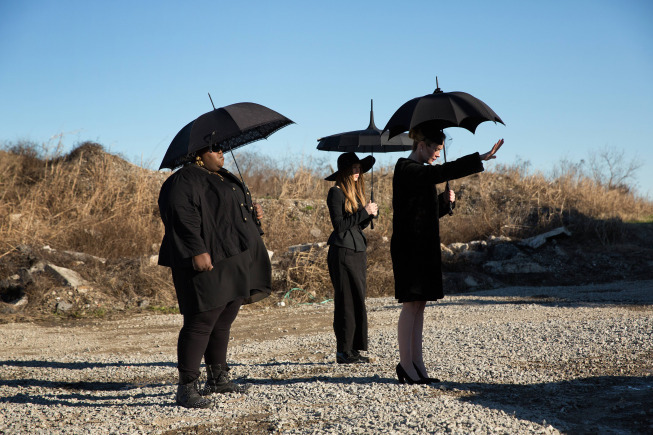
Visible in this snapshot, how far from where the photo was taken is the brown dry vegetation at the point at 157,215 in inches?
521

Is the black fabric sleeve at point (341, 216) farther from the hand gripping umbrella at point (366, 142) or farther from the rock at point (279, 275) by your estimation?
the rock at point (279, 275)

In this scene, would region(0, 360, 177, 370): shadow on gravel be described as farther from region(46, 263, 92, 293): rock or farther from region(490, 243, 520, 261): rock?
region(490, 243, 520, 261): rock

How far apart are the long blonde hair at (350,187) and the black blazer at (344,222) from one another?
43 mm

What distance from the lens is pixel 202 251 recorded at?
14.4 ft

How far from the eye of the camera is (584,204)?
20.2 meters

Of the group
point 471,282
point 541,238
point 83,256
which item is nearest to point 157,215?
point 83,256

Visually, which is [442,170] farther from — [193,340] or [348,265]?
[193,340]

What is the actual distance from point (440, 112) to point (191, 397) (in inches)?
112

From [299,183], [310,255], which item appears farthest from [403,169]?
[299,183]

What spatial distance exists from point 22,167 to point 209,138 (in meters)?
18.7

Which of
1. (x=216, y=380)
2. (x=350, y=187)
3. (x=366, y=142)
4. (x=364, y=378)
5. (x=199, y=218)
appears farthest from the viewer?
(x=366, y=142)

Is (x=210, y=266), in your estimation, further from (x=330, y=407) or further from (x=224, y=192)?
(x=330, y=407)

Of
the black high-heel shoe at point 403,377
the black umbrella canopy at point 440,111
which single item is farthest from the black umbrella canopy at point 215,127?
the black high-heel shoe at point 403,377

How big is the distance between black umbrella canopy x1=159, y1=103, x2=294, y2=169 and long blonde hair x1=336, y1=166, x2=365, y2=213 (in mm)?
1434
